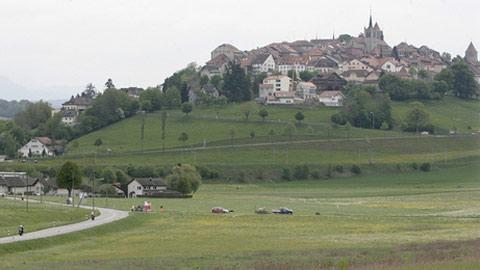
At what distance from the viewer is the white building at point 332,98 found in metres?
184

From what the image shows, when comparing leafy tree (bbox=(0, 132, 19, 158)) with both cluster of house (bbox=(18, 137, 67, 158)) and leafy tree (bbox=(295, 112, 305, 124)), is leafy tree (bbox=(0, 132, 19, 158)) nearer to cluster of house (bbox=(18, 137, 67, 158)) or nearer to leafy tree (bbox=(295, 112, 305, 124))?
cluster of house (bbox=(18, 137, 67, 158))

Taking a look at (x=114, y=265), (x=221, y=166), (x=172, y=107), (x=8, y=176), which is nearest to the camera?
(x=114, y=265)

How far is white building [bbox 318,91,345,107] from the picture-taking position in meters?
184

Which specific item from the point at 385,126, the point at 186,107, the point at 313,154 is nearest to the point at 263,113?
the point at 186,107

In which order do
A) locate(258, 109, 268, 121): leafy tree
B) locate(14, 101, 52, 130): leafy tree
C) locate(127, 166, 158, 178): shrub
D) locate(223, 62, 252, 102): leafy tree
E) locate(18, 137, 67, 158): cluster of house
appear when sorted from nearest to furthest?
locate(127, 166, 158, 178): shrub → locate(18, 137, 67, 158): cluster of house → locate(258, 109, 268, 121): leafy tree → locate(223, 62, 252, 102): leafy tree → locate(14, 101, 52, 130): leafy tree

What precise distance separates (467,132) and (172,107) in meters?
51.2

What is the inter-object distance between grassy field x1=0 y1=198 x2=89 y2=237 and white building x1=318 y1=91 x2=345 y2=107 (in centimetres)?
10870

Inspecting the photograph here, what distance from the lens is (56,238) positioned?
54.5m

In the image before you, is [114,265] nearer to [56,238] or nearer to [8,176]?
[56,238]

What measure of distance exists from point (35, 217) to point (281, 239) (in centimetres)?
1986

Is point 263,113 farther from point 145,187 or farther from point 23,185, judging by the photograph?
point 23,185

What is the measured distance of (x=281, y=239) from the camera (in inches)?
2229

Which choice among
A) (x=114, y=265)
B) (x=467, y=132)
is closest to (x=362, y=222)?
(x=114, y=265)

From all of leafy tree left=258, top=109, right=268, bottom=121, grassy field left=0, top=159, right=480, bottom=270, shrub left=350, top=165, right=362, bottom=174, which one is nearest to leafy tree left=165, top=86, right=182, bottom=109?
leafy tree left=258, top=109, right=268, bottom=121
